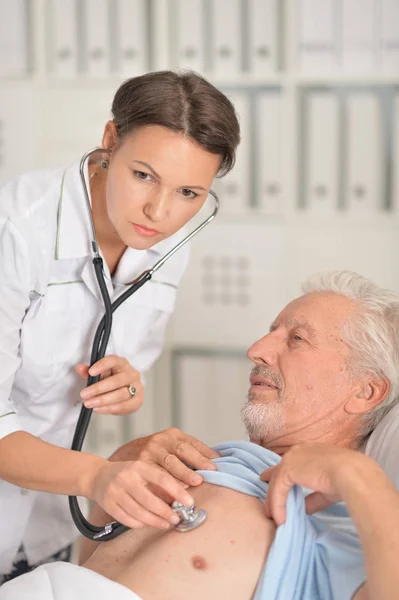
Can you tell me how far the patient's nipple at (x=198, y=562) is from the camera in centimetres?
138

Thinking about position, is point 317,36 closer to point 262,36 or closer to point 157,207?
point 262,36

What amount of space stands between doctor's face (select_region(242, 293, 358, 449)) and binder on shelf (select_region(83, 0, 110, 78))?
1476 mm

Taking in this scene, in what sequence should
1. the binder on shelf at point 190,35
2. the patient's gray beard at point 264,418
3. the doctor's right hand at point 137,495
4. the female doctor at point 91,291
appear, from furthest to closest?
the binder on shelf at point 190,35 → the patient's gray beard at point 264,418 → the female doctor at point 91,291 → the doctor's right hand at point 137,495

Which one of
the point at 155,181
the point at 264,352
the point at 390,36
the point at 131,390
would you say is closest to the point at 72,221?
the point at 155,181

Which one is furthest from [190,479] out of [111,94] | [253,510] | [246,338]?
[111,94]

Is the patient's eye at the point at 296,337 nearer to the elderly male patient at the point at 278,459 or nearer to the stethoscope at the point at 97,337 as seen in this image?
the elderly male patient at the point at 278,459

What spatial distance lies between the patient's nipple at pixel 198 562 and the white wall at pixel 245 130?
5.00 ft

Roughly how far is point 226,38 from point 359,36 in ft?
1.38

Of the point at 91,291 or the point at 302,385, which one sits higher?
the point at 91,291

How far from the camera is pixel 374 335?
166 centimetres

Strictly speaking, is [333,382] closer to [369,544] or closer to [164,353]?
[369,544]

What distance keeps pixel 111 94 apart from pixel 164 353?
912mm

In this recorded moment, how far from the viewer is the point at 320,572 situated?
1372 millimetres

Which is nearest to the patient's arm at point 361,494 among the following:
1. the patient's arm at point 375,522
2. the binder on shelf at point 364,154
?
the patient's arm at point 375,522
